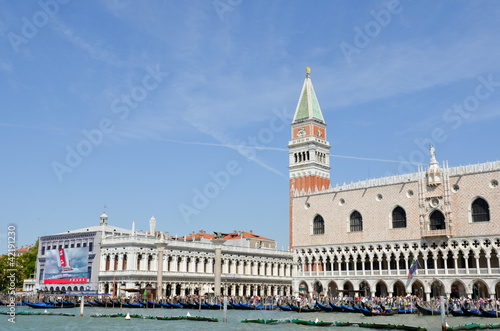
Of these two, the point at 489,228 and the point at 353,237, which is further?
the point at 353,237

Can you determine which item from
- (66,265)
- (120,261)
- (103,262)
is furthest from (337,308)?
(66,265)

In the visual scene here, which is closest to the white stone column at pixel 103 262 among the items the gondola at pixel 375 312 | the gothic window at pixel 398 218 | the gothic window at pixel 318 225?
the gothic window at pixel 318 225

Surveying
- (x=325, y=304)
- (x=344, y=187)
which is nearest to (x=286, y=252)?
(x=344, y=187)

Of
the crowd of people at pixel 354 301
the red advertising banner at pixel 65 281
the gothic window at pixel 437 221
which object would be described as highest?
the gothic window at pixel 437 221

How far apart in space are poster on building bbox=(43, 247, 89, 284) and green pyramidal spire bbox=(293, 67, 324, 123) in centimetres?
3602

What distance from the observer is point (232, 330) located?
105 ft

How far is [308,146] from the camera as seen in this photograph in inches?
3152

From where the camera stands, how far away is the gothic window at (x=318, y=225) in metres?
59.5

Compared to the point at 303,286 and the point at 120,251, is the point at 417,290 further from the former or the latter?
the point at 120,251

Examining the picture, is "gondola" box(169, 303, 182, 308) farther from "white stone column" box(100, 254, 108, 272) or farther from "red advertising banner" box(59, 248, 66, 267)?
"red advertising banner" box(59, 248, 66, 267)

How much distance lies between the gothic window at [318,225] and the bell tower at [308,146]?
1831cm

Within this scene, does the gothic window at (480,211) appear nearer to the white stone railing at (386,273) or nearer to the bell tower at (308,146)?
the white stone railing at (386,273)

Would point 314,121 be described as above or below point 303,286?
above

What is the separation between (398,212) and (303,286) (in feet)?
47.6
